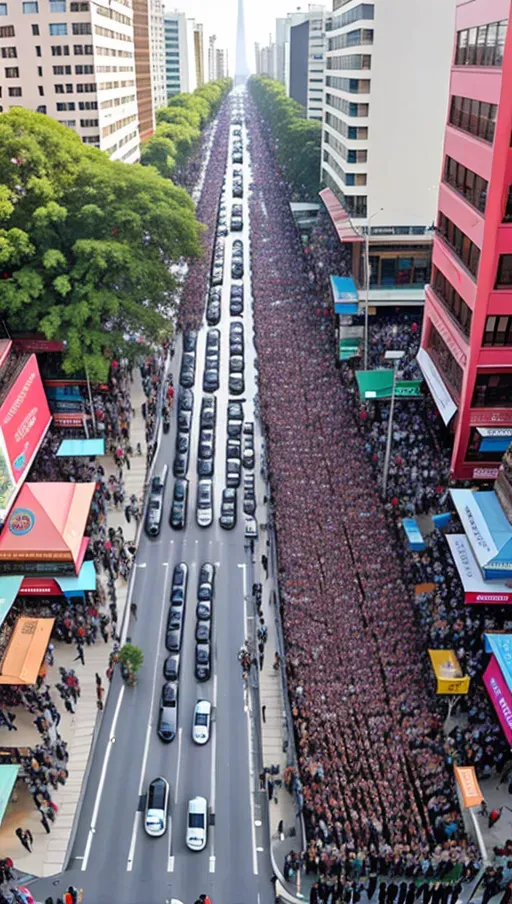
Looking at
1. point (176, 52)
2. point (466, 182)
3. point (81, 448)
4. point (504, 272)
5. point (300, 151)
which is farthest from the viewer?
point (176, 52)

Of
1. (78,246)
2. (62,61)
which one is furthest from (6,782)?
(62,61)

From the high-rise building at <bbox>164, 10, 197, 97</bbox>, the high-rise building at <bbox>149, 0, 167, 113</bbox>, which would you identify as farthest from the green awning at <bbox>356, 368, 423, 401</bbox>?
the high-rise building at <bbox>164, 10, 197, 97</bbox>

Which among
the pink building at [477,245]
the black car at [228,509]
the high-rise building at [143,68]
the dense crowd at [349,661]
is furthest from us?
the high-rise building at [143,68]

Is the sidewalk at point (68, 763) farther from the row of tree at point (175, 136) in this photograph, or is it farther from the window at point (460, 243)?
the row of tree at point (175, 136)

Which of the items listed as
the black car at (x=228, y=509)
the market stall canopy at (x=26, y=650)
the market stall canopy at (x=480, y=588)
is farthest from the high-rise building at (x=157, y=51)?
the market stall canopy at (x=480, y=588)

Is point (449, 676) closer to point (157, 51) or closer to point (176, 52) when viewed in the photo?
point (157, 51)

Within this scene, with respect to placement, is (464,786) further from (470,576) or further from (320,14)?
(320,14)
